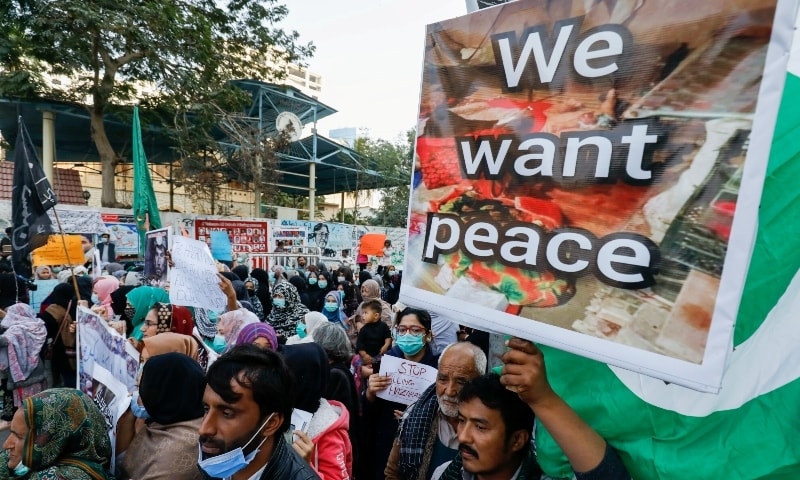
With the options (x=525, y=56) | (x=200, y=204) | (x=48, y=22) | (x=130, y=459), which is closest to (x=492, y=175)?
(x=525, y=56)

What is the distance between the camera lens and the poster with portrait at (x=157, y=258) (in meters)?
4.76

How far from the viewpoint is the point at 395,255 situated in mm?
17188

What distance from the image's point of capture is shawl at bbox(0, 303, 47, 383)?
14.2 feet

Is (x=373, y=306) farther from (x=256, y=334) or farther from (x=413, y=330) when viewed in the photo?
(x=256, y=334)

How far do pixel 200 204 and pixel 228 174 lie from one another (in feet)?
9.01

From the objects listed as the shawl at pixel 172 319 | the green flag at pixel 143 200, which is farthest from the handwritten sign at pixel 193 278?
the green flag at pixel 143 200

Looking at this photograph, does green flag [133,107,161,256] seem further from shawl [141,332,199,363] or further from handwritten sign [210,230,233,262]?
shawl [141,332,199,363]

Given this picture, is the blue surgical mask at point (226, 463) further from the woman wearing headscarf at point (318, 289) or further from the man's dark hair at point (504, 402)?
the woman wearing headscarf at point (318, 289)

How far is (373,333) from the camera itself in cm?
442

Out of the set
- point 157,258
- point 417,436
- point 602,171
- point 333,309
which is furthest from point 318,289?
point 602,171

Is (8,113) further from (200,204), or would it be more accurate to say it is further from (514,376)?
(514,376)

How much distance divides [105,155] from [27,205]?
45.2 ft

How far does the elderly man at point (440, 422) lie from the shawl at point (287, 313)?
3628mm

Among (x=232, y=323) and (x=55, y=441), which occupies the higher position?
(x=55, y=441)
